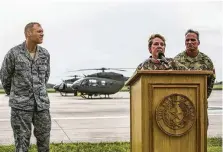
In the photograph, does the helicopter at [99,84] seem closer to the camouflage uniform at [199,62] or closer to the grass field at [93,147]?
the grass field at [93,147]

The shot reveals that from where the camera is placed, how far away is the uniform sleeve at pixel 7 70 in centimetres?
513

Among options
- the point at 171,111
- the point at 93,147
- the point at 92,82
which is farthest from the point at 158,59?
the point at 92,82

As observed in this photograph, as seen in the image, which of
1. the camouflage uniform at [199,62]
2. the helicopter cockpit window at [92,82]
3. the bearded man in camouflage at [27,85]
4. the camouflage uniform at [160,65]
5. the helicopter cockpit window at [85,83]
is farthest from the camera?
the helicopter cockpit window at [92,82]

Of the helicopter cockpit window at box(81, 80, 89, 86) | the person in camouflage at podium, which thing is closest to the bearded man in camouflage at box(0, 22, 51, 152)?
the person in camouflage at podium

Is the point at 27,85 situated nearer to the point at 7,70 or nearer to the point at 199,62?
the point at 7,70

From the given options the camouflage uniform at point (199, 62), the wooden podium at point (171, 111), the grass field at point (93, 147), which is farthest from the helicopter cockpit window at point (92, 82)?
the wooden podium at point (171, 111)

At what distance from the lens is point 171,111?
13.0 feet

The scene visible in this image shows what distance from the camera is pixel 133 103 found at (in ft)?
15.1

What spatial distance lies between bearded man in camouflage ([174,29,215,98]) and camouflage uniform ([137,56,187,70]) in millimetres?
773

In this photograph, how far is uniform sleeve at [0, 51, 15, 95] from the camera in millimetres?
5129

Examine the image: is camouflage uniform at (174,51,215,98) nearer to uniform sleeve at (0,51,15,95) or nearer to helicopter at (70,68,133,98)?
uniform sleeve at (0,51,15,95)

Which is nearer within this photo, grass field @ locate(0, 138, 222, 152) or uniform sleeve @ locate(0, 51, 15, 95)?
uniform sleeve @ locate(0, 51, 15, 95)

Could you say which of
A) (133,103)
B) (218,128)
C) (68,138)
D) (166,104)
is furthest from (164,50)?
(218,128)

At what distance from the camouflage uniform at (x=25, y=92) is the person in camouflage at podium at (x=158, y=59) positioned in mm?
1138
